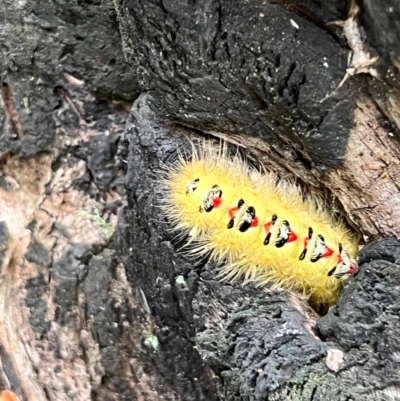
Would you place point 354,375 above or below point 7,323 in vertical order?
above

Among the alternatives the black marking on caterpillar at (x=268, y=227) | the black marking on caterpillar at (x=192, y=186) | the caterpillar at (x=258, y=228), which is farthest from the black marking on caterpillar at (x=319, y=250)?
the black marking on caterpillar at (x=192, y=186)

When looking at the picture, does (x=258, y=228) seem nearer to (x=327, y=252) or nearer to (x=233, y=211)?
(x=233, y=211)

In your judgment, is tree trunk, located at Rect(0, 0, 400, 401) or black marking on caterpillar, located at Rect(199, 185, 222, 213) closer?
tree trunk, located at Rect(0, 0, 400, 401)

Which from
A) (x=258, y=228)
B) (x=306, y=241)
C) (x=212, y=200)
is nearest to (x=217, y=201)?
(x=212, y=200)

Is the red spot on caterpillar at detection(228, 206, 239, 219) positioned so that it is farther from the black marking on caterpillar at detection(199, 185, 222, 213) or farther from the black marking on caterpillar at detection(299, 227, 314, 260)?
the black marking on caterpillar at detection(299, 227, 314, 260)

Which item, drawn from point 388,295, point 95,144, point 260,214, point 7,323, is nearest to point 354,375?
point 388,295

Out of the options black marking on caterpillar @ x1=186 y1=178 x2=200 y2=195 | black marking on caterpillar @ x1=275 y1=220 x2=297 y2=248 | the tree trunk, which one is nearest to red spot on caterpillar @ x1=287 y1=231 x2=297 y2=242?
black marking on caterpillar @ x1=275 y1=220 x2=297 y2=248

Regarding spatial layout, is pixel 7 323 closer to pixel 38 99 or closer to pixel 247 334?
pixel 38 99
